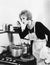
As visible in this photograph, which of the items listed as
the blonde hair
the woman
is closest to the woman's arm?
the woman

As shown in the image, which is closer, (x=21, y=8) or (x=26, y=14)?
(x=26, y=14)

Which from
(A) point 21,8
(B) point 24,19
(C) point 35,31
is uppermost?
(A) point 21,8

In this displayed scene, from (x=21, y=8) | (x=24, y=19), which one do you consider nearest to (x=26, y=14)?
(x=24, y=19)

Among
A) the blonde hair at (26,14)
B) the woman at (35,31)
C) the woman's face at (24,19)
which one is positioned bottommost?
the woman at (35,31)

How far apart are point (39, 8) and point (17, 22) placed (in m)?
0.40

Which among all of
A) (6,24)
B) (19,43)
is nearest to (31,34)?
(19,43)

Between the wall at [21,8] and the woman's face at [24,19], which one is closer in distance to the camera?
the woman's face at [24,19]

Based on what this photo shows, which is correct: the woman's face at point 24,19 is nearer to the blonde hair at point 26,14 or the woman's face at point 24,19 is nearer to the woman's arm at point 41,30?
the blonde hair at point 26,14

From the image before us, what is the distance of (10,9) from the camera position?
177cm

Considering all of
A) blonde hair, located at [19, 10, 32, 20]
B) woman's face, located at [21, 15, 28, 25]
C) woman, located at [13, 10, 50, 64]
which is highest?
blonde hair, located at [19, 10, 32, 20]

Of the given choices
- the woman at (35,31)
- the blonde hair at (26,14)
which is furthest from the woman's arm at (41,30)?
the blonde hair at (26,14)

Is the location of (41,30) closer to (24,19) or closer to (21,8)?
(24,19)

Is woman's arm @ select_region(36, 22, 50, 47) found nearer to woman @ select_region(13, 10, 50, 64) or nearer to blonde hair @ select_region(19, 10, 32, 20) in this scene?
woman @ select_region(13, 10, 50, 64)

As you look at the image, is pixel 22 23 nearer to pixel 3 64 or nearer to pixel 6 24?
pixel 6 24
